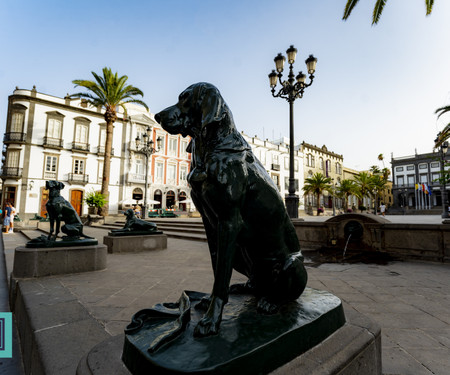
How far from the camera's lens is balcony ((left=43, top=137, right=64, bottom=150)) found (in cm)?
2552

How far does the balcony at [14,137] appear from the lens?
24.1 m

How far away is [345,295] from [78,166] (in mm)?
30736

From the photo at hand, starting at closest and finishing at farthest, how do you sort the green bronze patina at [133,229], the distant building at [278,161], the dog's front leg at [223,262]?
the dog's front leg at [223,262] → the green bronze patina at [133,229] → the distant building at [278,161]

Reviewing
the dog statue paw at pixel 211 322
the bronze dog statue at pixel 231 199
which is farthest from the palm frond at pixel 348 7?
the dog statue paw at pixel 211 322

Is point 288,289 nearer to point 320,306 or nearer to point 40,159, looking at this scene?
point 320,306

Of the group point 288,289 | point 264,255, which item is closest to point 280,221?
point 264,255

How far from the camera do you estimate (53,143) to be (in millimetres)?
26125

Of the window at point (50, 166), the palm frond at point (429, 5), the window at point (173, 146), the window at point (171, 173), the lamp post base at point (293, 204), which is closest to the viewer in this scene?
the palm frond at point (429, 5)

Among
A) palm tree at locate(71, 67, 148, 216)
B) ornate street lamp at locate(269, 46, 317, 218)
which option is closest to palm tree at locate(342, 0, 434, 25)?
ornate street lamp at locate(269, 46, 317, 218)

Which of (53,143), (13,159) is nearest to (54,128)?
(53,143)

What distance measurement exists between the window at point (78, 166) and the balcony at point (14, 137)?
4927mm

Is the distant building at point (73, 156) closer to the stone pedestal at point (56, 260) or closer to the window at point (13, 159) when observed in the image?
the window at point (13, 159)

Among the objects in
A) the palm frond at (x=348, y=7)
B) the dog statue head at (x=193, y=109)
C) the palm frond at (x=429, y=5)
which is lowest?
the dog statue head at (x=193, y=109)

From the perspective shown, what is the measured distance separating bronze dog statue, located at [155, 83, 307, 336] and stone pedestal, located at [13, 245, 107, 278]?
3.65 meters
